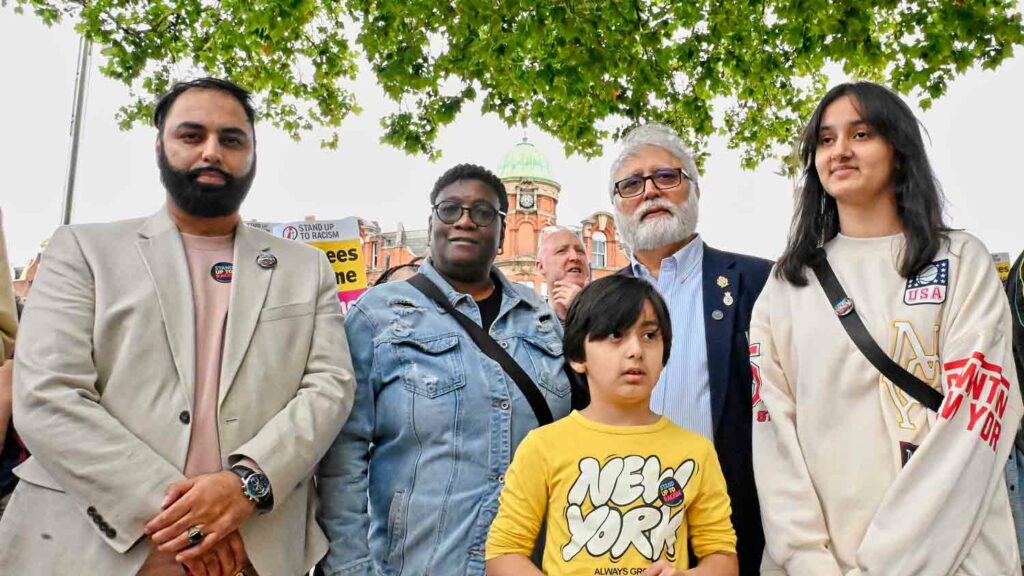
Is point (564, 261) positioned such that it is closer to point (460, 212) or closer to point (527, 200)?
point (460, 212)

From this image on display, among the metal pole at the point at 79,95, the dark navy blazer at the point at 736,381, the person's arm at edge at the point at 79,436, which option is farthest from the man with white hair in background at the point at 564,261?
the metal pole at the point at 79,95

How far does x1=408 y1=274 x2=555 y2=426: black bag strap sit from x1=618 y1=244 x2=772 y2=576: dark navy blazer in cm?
71

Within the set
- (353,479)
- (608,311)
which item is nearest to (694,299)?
(608,311)

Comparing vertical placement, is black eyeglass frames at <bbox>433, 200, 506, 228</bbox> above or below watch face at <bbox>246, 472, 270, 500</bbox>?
above

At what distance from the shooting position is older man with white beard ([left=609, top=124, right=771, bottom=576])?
113 inches

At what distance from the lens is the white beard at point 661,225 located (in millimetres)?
3377

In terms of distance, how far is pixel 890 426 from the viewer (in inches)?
88.1

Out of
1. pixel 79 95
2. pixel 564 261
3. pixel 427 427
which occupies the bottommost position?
pixel 427 427

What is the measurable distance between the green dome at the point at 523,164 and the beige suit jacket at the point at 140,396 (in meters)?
43.0

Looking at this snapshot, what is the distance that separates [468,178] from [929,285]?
1790 mm

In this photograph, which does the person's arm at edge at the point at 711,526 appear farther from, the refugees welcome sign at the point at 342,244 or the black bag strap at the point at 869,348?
the refugees welcome sign at the point at 342,244

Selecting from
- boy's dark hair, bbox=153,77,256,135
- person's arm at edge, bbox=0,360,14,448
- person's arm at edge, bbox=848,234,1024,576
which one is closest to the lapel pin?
boy's dark hair, bbox=153,77,256,135

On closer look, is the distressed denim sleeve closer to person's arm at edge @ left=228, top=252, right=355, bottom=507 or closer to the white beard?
person's arm at edge @ left=228, top=252, right=355, bottom=507

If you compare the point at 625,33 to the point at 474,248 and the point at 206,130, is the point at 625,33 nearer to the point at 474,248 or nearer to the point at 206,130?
the point at 474,248
